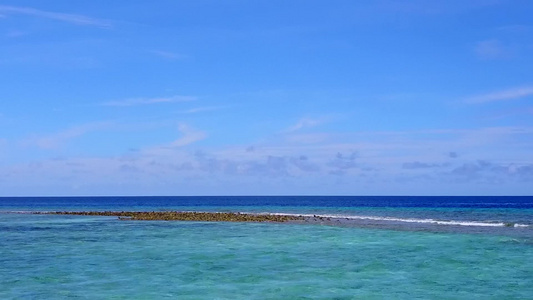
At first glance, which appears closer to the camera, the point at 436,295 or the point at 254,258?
the point at 436,295

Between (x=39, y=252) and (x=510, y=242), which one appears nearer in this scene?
(x=39, y=252)

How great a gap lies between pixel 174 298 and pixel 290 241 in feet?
67.7

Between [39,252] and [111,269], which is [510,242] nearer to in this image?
[111,269]

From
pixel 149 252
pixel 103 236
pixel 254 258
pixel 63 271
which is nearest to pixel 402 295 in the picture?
pixel 254 258

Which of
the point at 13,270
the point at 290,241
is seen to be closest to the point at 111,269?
the point at 13,270

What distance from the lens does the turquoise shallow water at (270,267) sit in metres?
21.8

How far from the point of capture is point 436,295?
2136 cm

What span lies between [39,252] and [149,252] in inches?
265

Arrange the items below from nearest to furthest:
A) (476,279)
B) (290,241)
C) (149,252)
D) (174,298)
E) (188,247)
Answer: (174,298), (476,279), (149,252), (188,247), (290,241)

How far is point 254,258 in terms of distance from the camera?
103ft

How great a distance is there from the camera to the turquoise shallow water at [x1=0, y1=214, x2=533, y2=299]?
2181 centimetres

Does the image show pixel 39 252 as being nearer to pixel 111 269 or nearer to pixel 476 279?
pixel 111 269

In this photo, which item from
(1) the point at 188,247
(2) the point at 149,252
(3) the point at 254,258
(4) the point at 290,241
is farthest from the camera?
(4) the point at 290,241

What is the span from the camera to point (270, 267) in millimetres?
27766
